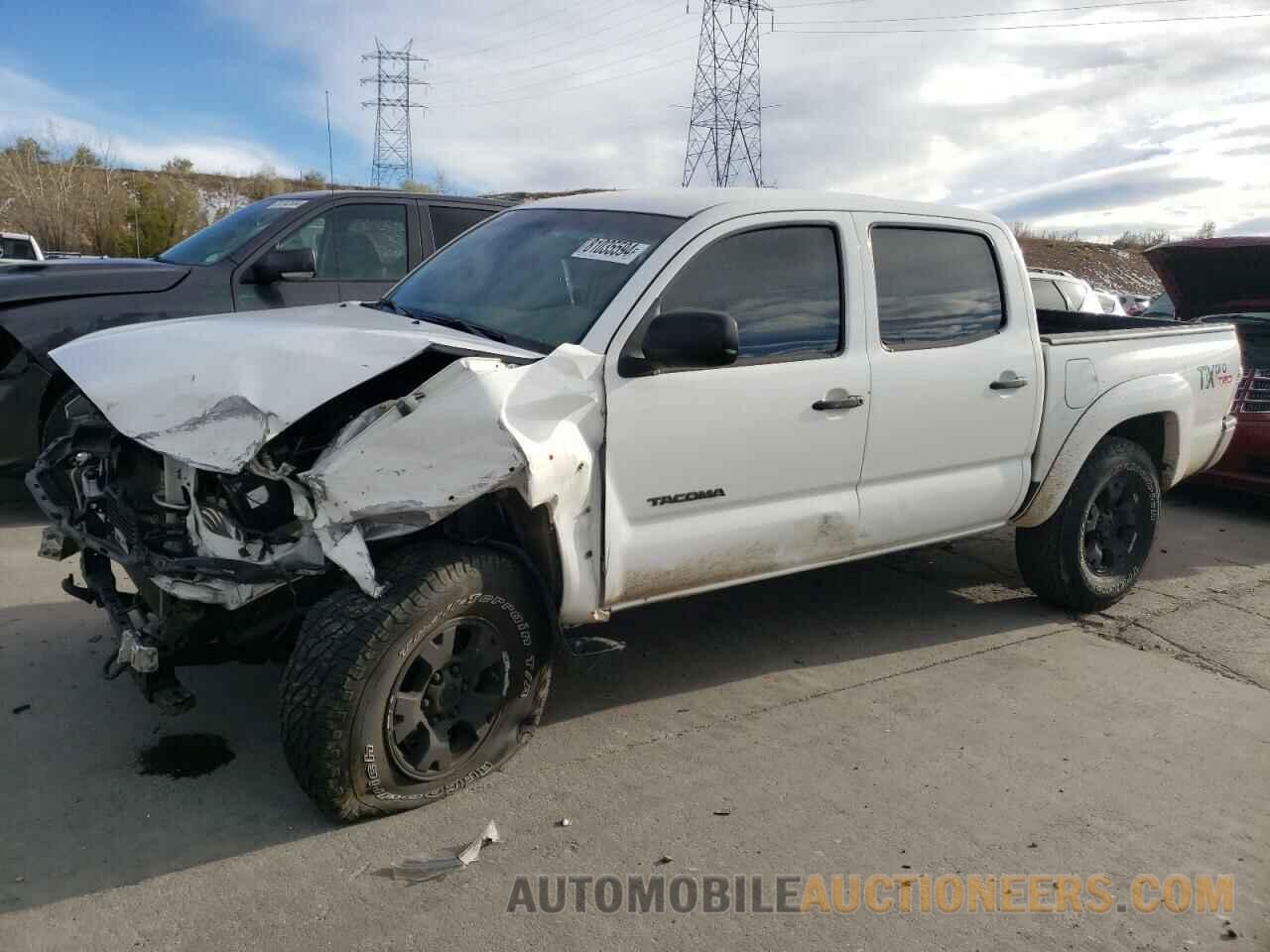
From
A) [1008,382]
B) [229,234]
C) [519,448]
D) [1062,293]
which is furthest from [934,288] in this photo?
[1062,293]

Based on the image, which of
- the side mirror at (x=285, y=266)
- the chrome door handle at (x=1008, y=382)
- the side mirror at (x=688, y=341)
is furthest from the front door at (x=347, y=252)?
the chrome door handle at (x=1008, y=382)

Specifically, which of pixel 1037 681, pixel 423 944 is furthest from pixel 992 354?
pixel 423 944

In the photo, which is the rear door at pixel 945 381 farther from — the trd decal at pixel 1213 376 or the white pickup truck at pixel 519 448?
the trd decal at pixel 1213 376

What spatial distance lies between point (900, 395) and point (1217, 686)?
75.7 inches

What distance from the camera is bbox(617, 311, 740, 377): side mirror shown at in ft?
10.5

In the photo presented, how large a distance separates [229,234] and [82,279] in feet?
3.37

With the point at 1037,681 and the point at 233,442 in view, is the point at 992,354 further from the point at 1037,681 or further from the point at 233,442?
the point at 233,442

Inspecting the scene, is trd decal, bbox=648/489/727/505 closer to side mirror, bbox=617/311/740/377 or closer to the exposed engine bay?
the exposed engine bay

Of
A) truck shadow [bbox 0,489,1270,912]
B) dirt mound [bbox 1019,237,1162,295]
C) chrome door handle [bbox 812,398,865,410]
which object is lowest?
truck shadow [bbox 0,489,1270,912]

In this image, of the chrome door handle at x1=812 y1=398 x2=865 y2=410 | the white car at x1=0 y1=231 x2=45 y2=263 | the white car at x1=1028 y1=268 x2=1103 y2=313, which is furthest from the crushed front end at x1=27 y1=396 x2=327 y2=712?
the white car at x1=0 y1=231 x2=45 y2=263

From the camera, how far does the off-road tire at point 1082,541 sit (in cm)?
495

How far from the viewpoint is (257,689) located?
12.8 ft

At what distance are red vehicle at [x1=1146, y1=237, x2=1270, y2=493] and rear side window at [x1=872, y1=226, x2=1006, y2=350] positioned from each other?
12.3 ft

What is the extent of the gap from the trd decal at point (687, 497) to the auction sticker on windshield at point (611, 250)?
0.84 meters
